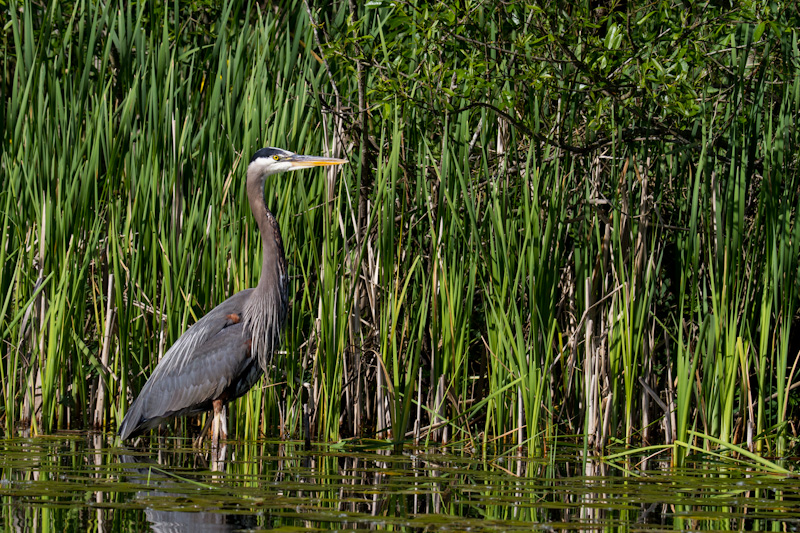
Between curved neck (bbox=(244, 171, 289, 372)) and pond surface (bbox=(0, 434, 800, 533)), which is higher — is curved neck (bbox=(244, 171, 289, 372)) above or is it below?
above

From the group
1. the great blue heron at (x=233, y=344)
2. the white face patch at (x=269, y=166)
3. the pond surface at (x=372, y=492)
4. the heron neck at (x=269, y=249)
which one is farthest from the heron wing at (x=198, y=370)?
the white face patch at (x=269, y=166)

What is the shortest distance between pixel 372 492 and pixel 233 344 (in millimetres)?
1869

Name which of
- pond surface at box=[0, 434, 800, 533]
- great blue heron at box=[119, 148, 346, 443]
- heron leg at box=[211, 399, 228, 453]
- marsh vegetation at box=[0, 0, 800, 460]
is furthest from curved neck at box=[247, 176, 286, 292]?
pond surface at box=[0, 434, 800, 533]

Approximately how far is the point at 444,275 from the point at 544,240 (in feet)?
1.73

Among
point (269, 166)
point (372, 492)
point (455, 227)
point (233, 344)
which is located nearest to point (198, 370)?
point (233, 344)

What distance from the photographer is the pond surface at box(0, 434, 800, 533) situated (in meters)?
2.93

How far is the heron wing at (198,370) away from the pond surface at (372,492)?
39cm

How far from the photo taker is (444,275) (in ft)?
15.4

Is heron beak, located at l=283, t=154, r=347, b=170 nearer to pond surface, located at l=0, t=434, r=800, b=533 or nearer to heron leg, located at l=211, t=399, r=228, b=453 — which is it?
heron leg, located at l=211, t=399, r=228, b=453

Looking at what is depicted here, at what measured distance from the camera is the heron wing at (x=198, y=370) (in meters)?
4.78

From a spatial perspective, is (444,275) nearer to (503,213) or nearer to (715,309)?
(503,213)

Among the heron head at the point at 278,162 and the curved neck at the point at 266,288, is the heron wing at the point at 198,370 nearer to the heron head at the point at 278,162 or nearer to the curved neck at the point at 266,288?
the curved neck at the point at 266,288

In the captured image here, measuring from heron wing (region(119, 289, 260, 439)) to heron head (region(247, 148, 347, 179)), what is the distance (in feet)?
2.14

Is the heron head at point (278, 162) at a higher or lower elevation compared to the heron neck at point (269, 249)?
higher
